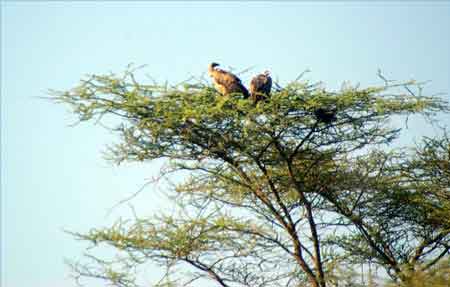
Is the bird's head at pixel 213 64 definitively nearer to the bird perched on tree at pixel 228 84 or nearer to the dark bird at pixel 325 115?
the bird perched on tree at pixel 228 84

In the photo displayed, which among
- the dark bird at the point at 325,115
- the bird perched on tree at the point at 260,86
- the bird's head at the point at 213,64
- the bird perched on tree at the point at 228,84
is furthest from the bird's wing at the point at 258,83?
the bird's head at the point at 213,64

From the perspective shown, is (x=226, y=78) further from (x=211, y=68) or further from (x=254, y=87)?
(x=211, y=68)

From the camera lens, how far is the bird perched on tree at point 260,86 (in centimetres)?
1224

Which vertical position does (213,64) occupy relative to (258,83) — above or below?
above

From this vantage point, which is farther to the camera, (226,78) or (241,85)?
(226,78)

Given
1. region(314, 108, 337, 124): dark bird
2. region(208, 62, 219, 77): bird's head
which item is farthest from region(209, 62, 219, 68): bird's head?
region(314, 108, 337, 124): dark bird

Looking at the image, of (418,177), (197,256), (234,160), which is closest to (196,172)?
(234,160)

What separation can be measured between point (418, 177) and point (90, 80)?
804 centimetres

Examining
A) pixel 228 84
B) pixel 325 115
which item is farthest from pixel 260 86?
pixel 325 115

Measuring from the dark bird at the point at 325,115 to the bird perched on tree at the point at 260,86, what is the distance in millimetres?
957

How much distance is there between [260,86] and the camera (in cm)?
1245

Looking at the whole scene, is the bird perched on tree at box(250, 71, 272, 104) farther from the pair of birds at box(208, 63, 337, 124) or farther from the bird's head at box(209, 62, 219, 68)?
the bird's head at box(209, 62, 219, 68)

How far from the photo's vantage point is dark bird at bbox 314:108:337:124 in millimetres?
12219

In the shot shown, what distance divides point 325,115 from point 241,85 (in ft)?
5.45
